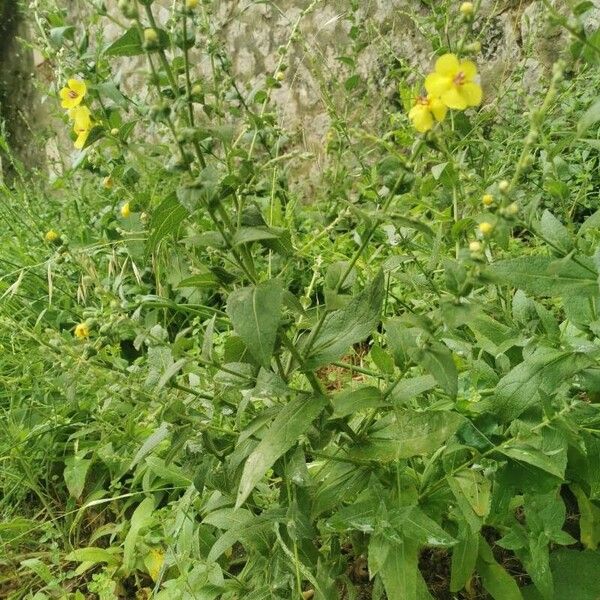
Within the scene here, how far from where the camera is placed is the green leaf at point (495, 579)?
4.22ft

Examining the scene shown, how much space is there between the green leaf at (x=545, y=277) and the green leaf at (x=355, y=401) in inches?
11.3

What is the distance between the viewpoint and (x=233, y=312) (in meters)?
1.01

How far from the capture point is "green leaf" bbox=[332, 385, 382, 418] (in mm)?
1124

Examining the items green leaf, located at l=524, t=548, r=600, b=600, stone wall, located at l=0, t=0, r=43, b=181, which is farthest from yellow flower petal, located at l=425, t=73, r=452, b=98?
stone wall, located at l=0, t=0, r=43, b=181

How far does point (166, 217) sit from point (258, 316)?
0.76ft

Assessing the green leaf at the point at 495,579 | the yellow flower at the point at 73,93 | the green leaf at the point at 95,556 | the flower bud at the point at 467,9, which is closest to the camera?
the flower bud at the point at 467,9

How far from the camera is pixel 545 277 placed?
106 centimetres

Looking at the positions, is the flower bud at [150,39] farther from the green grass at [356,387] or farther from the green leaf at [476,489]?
the green leaf at [476,489]

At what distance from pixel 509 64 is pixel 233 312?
7.23 ft

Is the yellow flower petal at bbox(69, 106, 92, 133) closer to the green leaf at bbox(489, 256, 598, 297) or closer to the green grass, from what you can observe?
the green grass

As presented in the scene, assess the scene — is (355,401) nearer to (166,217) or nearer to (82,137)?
(166,217)

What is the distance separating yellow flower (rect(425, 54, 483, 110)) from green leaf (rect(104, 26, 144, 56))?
412 millimetres

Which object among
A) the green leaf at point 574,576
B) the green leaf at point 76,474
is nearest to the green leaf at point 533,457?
the green leaf at point 574,576

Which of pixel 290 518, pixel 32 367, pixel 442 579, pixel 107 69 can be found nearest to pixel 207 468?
pixel 290 518
